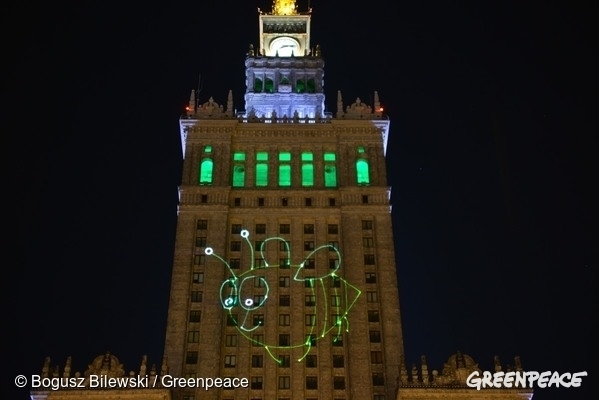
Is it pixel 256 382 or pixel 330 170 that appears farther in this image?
pixel 330 170

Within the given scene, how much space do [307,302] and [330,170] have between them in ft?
47.4

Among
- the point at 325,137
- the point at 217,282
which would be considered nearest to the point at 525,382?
the point at 217,282

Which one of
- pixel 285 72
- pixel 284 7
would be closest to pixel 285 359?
pixel 285 72

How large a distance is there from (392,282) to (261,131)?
20.5m

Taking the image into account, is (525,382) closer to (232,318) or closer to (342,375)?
(342,375)

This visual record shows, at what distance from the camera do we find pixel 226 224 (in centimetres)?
7881

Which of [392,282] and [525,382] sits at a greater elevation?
[392,282]

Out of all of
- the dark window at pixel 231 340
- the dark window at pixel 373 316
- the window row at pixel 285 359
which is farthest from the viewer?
the dark window at pixel 373 316

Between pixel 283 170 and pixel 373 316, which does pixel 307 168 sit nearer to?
pixel 283 170

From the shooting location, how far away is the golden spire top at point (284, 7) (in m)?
109

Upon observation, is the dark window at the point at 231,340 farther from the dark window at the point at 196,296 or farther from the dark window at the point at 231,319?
the dark window at the point at 196,296

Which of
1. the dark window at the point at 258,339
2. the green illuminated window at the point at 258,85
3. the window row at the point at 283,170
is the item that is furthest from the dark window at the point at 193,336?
the green illuminated window at the point at 258,85

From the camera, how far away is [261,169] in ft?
276

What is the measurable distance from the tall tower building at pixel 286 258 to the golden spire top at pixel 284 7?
19.9m
